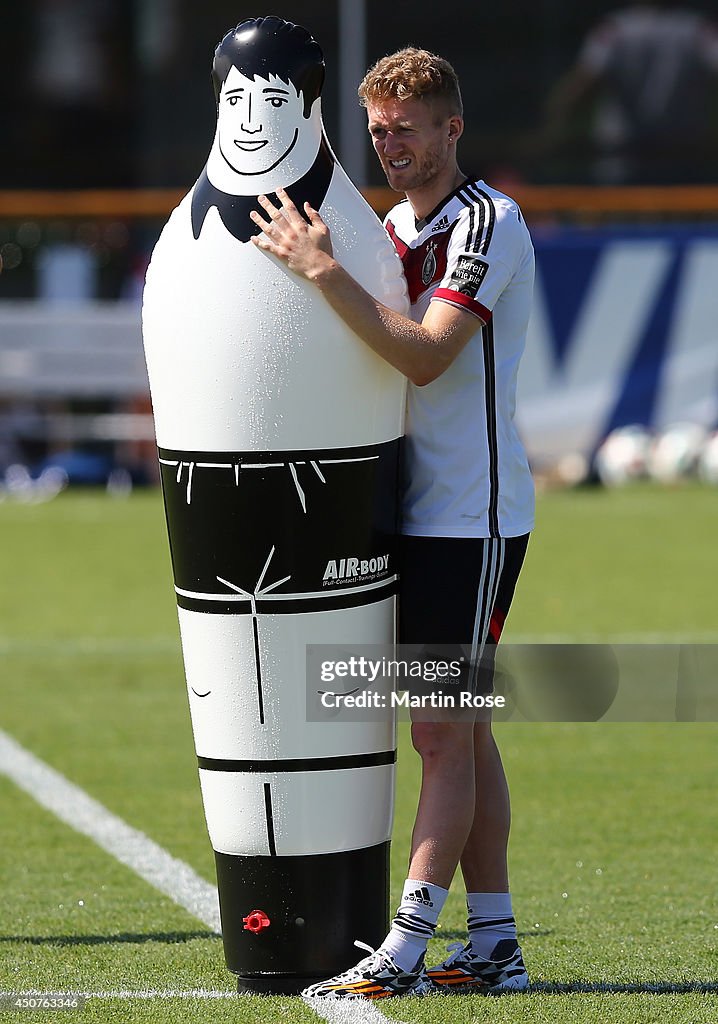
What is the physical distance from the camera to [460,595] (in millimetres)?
3838

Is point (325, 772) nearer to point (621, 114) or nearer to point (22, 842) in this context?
point (22, 842)

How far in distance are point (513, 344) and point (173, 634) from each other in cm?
649

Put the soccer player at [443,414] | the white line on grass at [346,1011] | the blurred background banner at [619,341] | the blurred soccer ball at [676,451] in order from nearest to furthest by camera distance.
A: the white line on grass at [346,1011] → the soccer player at [443,414] → the blurred background banner at [619,341] → the blurred soccer ball at [676,451]

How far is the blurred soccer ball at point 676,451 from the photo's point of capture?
1769 cm

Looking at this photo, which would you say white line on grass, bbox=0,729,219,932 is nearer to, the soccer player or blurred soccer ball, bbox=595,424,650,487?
the soccer player

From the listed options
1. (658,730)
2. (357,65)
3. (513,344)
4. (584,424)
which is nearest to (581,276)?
(584,424)

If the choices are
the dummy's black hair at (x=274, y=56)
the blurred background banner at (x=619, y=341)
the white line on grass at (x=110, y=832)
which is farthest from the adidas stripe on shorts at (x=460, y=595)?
the blurred background banner at (x=619, y=341)

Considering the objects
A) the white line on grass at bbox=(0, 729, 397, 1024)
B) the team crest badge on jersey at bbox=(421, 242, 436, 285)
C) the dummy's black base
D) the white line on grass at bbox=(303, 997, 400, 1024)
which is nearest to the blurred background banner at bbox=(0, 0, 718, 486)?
the white line on grass at bbox=(0, 729, 397, 1024)

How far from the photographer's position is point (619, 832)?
5.70 metres

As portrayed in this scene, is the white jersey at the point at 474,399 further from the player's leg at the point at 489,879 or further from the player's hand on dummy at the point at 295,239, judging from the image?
the player's hand on dummy at the point at 295,239

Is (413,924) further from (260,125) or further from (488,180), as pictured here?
(488,180)

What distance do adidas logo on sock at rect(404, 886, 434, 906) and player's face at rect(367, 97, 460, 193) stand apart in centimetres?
160

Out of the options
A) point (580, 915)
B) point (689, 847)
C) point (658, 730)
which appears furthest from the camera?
point (658, 730)

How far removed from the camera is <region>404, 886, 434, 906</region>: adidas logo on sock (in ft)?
12.5
